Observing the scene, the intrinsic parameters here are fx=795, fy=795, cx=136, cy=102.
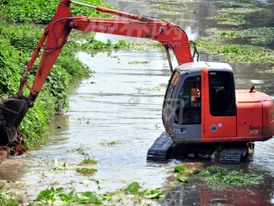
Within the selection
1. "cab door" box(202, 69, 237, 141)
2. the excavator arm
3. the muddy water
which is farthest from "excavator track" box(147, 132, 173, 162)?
the excavator arm

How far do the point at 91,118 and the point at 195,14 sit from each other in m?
28.4

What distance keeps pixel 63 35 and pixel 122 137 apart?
145 inches

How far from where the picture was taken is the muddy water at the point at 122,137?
15844 mm

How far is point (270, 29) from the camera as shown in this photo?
42.9 metres

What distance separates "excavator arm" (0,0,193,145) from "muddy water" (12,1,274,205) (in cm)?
109

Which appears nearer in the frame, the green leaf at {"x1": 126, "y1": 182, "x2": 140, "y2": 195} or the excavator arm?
the green leaf at {"x1": 126, "y1": 182, "x2": 140, "y2": 195}

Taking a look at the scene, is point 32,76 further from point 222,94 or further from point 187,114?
point 222,94

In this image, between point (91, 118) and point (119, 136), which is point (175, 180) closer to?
point (119, 136)

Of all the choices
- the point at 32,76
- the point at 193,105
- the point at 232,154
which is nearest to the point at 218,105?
the point at 193,105

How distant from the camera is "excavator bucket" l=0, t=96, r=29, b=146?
18.3 m

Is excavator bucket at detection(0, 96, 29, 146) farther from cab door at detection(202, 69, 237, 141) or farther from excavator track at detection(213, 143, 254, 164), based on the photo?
excavator track at detection(213, 143, 254, 164)

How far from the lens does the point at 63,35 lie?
61.2 ft

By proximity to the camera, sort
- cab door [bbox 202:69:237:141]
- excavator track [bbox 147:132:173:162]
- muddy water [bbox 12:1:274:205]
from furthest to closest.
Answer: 1. excavator track [bbox 147:132:173:162]
2. cab door [bbox 202:69:237:141]
3. muddy water [bbox 12:1:274:205]

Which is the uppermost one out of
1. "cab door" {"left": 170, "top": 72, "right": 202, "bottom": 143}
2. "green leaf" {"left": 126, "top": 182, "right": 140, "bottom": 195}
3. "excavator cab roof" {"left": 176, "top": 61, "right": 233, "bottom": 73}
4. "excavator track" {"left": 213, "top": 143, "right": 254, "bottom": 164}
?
"excavator cab roof" {"left": 176, "top": 61, "right": 233, "bottom": 73}
